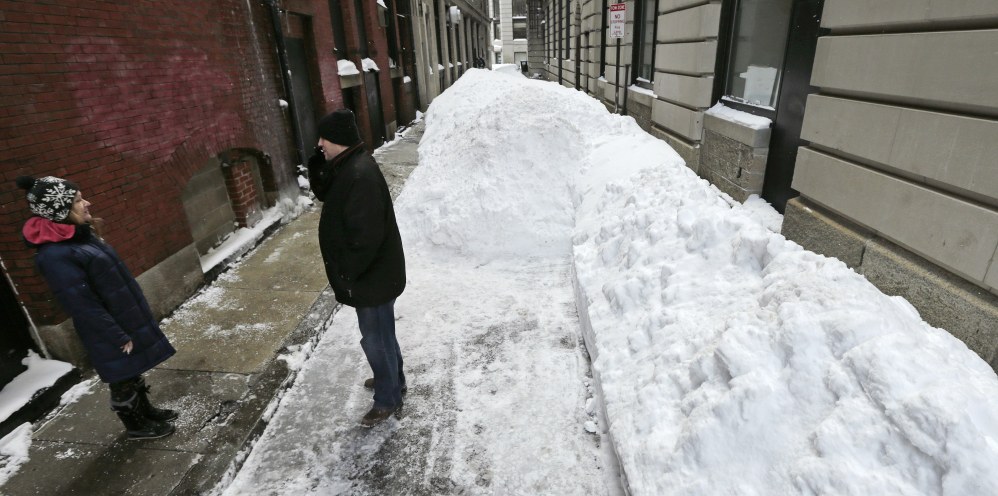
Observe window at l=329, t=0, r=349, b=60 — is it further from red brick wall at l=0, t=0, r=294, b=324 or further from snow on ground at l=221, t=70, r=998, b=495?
snow on ground at l=221, t=70, r=998, b=495

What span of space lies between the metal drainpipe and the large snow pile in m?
5.60

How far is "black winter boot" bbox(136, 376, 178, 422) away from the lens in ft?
10.9

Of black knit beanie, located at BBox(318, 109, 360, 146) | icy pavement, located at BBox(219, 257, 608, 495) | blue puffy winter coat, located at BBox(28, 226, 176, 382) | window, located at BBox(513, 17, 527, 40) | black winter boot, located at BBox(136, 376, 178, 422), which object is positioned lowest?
icy pavement, located at BBox(219, 257, 608, 495)

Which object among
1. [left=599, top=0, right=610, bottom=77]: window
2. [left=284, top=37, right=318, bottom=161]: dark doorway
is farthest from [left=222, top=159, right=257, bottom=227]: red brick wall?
[left=599, top=0, right=610, bottom=77]: window

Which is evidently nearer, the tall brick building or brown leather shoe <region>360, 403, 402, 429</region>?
brown leather shoe <region>360, 403, 402, 429</region>

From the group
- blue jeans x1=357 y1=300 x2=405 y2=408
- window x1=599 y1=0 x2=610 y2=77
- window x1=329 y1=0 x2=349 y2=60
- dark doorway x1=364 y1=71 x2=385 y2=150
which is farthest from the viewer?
window x1=599 y1=0 x2=610 y2=77

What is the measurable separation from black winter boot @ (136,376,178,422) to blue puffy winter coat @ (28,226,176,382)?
0.21 m

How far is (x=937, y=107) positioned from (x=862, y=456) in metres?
2.56

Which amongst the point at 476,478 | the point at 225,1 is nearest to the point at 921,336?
the point at 476,478

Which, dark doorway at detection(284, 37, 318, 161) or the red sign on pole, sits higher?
the red sign on pole

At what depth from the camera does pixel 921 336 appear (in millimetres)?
2172

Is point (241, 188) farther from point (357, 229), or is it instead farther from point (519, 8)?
point (519, 8)

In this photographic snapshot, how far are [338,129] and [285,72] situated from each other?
580 centimetres

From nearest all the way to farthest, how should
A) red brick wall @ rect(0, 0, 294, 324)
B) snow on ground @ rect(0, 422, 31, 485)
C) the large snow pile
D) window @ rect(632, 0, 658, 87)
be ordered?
1. the large snow pile
2. snow on ground @ rect(0, 422, 31, 485)
3. red brick wall @ rect(0, 0, 294, 324)
4. window @ rect(632, 0, 658, 87)
